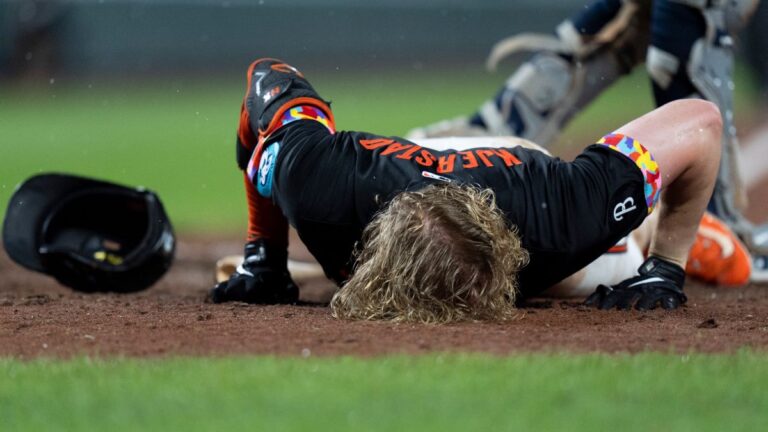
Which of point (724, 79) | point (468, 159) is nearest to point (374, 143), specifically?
point (468, 159)

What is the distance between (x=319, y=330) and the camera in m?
3.69

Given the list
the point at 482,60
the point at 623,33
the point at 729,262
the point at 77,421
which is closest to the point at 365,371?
the point at 77,421

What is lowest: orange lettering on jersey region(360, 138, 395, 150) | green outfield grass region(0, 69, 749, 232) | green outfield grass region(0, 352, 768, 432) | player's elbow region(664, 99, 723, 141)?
green outfield grass region(0, 69, 749, 232)

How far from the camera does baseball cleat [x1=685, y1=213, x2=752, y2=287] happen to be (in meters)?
5.28

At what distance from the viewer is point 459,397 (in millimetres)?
2855

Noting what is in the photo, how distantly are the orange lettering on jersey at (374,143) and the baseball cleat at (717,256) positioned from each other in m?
2.05

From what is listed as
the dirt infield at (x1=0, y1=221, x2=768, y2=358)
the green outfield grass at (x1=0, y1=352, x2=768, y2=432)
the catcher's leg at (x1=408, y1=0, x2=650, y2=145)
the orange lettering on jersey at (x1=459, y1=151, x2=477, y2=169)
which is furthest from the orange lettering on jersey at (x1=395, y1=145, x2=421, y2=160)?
the catcher's leg at (x1=408, y1=0, x2=650, y2=145)

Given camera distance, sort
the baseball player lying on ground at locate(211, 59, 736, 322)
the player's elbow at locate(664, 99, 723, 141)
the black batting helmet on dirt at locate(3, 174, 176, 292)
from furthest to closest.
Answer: the black batting helmet on dirt at locate(3, 174, 176, 292)
the player's elbow at locate(664, 99, 723, 141)
the baseball player lying on ground at locate(211, 59, 736, 322)

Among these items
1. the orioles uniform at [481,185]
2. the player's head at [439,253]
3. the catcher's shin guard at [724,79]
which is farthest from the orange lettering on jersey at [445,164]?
the catcher's shin guard at [724,79]

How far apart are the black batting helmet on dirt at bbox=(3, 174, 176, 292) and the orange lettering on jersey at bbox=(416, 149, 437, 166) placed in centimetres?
184

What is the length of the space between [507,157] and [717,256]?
195cm

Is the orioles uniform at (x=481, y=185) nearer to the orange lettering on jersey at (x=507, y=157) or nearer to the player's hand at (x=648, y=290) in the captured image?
the orange lettering on jersey at (x=507, y=157)

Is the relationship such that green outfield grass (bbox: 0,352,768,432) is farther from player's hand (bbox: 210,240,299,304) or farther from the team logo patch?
player's hand (bbox: 210,240,299,304)

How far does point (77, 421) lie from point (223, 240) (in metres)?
5.78
